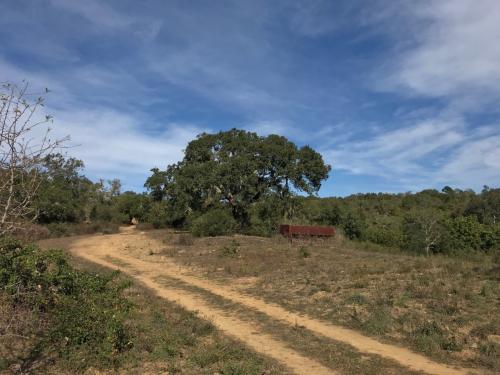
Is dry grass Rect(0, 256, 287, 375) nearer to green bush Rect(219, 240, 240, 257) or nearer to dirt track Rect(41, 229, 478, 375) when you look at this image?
dirt track Rect(41, 229, 478, 375)

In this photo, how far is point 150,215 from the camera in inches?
1705

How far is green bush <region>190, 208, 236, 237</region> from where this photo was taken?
2819cm

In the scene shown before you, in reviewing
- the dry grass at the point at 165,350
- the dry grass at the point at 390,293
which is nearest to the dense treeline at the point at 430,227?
the dry grass at the point at 390,293

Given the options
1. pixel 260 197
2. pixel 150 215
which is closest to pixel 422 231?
pixel 260 197

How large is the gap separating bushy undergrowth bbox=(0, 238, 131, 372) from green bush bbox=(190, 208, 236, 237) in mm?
17718

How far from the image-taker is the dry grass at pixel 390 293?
8211 millimetres

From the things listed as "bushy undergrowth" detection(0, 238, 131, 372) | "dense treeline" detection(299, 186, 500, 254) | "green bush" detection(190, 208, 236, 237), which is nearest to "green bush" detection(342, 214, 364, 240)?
"dense treeline" detection(299, 186, 500, 254)

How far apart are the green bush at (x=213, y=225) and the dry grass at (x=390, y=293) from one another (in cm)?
780

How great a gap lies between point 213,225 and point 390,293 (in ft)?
58.4

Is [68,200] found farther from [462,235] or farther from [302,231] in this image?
[462,235]

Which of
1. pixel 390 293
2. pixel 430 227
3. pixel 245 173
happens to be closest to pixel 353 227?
pixel 430 227

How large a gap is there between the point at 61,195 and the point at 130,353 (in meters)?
38.3

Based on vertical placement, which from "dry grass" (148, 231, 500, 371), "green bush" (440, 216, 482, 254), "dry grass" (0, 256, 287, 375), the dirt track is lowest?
"dry grass" (0, 256, 287, 375)

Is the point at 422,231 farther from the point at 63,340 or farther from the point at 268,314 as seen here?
the point at 63,340
